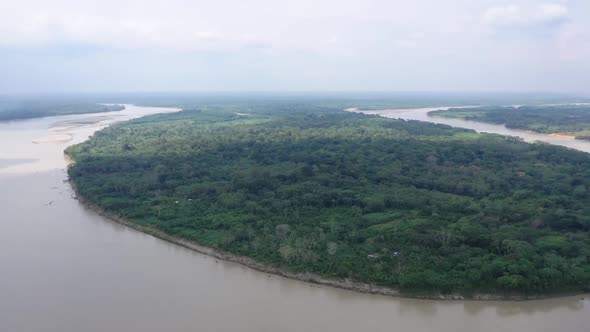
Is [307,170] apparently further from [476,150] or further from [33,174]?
[33,174]

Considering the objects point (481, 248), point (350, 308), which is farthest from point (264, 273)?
point (481, 248)

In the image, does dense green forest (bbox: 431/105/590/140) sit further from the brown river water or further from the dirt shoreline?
the brown river water

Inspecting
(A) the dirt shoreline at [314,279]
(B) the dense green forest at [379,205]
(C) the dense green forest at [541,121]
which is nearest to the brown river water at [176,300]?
(A) the dirt shoreline at [314,279]

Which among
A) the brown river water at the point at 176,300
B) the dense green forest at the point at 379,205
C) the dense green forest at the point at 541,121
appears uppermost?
the dense green forest at the point at 541,121

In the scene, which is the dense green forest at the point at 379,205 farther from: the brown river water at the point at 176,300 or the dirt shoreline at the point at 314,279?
the brown river water at the point at 176,300

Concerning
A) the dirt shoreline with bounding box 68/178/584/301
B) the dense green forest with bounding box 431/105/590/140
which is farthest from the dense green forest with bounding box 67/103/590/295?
the dense green forest with bounding box 431/105/590/140

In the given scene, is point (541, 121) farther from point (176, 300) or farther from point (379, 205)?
point (176, 300)
